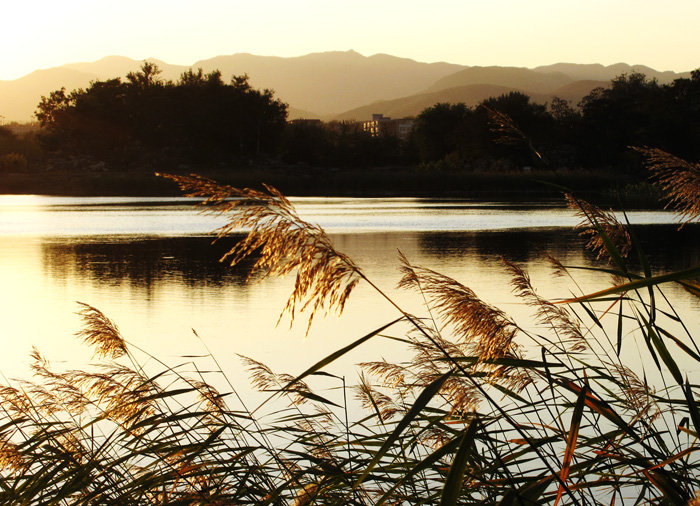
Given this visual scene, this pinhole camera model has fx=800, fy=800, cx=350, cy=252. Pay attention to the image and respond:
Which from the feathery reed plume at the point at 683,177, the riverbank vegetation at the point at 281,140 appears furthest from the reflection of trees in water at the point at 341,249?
the riverbank vegetation at the point at 281,140

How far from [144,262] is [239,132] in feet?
208

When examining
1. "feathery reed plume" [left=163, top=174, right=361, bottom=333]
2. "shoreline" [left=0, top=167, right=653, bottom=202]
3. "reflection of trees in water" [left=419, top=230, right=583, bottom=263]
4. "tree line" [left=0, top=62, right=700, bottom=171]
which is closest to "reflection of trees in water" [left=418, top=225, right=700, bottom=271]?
"reflection of trees in water" [left=419, top=230, right=583, bottom=263]

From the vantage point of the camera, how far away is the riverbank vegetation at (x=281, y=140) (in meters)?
63.6

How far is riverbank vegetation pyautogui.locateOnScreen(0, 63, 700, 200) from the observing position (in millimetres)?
63562

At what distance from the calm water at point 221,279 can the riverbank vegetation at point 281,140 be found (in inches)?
1459

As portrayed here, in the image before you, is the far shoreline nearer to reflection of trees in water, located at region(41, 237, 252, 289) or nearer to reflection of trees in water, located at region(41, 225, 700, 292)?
reflection of trees in water, located at region(41, 225, 700, 292)

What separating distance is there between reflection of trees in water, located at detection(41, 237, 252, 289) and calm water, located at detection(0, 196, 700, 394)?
0.12ft

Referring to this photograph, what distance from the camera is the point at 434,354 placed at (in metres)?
3.15

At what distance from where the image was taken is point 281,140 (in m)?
81.2

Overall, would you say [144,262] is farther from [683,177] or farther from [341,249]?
[683,177]

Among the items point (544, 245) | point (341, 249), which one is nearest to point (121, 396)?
point (341, 249)

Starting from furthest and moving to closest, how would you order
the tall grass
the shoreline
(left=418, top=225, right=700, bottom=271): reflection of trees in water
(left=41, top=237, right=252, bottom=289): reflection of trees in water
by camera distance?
the shoreline < (left=418, top=225, right=700, bottom=271): reflection of trees in water < (left=41, top=237, right=252, bottom=289): reflection of trees in water < the tall grass

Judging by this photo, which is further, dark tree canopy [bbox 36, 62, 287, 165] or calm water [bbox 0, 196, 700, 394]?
dark tree canopy [bbox 36, 62, 287, 165]

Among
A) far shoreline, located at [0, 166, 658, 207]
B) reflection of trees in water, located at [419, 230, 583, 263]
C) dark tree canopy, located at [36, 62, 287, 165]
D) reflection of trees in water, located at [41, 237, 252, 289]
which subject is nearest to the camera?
reflection of trees in water, located at [41, 237, 252, 289]
